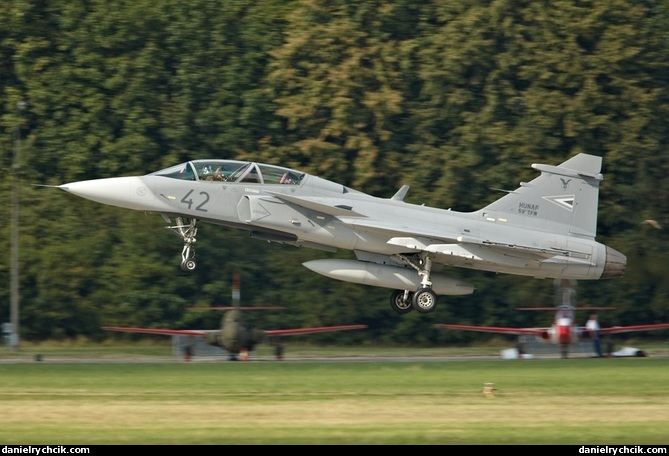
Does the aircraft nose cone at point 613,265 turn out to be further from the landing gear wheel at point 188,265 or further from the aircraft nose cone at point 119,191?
the aircraft nose cone at point 119,191

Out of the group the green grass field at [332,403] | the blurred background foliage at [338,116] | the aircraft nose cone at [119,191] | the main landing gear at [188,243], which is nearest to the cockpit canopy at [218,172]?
the aircraft nose cone at [119,191]

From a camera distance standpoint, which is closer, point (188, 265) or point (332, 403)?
point (332, 403)

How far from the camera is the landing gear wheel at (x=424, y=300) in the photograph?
24016mm

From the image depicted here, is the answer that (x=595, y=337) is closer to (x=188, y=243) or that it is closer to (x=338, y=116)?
(x=188, y=243)

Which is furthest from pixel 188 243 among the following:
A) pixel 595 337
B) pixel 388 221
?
pixel 595 337

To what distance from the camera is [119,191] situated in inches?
897

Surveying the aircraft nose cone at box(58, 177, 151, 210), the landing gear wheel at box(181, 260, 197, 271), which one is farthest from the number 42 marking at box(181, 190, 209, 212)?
the landing gear wheel at box(181, 260, 197, 271)

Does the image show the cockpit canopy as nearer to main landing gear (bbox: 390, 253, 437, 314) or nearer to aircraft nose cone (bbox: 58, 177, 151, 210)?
aircraft nose cone (bbox: 58, 177, 151, 210)

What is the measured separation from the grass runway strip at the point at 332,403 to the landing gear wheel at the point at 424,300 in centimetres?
292

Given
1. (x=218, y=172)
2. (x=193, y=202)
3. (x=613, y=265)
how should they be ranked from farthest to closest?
(x=613, y=265), (x=218, y=172), (x=193, y=202)

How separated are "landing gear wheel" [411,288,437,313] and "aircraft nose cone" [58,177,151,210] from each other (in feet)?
19.7

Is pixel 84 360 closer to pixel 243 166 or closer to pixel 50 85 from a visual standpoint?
pixel 243 166

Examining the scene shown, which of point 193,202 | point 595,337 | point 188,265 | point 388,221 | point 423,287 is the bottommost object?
point 595,337

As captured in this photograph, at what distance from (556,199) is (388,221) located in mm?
3851
